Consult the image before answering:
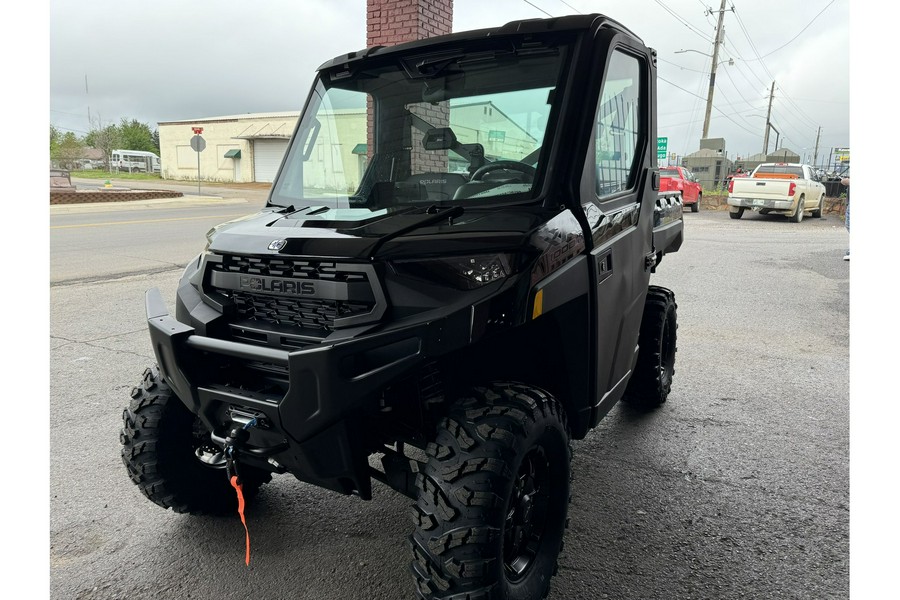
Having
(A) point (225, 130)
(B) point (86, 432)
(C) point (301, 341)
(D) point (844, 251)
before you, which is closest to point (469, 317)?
(C) point (301, 341)

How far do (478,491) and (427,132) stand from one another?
66.4 inches

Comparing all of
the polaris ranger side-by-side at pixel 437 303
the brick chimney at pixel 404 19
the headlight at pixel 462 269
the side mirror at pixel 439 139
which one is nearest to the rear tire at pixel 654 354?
the polaris ranger side-by-side at pixel 437 303

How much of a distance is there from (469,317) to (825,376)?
4655mm

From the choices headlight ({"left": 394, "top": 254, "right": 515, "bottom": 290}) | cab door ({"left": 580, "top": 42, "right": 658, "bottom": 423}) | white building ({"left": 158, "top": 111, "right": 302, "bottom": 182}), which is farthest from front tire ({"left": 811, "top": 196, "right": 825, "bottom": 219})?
white building ({"left": 158, "top": 111, "right": 302, "bottom": 182})

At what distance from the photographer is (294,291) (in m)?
2.35

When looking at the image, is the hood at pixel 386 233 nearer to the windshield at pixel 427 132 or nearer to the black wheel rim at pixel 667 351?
the windshield at pixel 427 132

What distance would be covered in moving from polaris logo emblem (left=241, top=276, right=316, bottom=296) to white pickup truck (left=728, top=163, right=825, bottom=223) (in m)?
21.2

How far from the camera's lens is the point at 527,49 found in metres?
2.81

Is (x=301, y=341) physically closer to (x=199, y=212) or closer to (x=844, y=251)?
(x=844, y=251)

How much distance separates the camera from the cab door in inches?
111

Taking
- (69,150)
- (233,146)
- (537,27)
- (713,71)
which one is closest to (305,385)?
(537,27)

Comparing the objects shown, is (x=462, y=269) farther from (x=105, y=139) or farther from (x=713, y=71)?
(x=105, y=139)

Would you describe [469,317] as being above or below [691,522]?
above

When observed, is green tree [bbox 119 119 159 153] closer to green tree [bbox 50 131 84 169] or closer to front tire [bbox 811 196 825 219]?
green tree [bbox 50 131 84 169]
